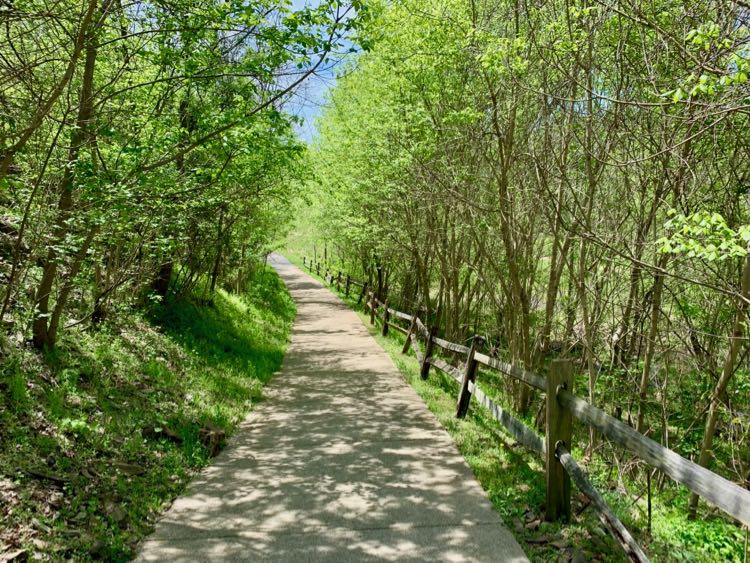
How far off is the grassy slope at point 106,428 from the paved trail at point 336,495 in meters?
0.32

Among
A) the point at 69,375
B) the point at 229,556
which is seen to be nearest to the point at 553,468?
the point at 229,556

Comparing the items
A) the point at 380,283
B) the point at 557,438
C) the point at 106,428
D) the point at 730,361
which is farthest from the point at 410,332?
the point at 380,283

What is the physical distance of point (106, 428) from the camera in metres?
5.65

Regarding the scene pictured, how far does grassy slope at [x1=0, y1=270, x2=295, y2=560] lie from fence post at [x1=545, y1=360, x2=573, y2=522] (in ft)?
11.0

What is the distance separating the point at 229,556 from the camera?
3.89 metres

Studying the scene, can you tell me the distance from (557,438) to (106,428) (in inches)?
181

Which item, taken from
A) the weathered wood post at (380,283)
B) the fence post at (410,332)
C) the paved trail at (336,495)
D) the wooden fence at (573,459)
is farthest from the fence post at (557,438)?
the weathered wood post at (380,283)

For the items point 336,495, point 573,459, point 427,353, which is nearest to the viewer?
point 573,459

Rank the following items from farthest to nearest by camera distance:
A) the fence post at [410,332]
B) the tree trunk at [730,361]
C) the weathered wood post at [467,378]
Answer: the fence post at [410,332]
the weathered wood post at [467,378]
the tree trunk at [730,361]

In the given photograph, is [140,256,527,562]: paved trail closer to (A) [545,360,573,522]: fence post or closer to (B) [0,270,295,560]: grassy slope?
(B) [0,270,295,560]: grassy slope

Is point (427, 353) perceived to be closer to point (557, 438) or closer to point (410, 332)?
point (410, 332)

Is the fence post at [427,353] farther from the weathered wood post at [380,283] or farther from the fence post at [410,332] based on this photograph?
the weathered wood post at [380,283]

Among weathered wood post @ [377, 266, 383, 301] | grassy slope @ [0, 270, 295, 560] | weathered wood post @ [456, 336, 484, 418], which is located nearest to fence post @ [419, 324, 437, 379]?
weathered wood post @ [456, 336, 484, 418]

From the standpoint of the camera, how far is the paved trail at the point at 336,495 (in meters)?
3.99
